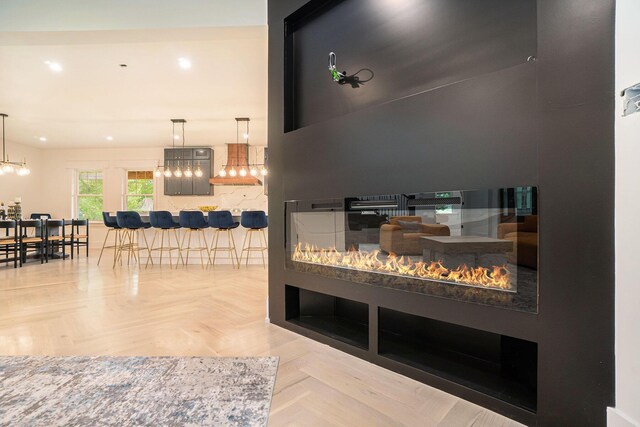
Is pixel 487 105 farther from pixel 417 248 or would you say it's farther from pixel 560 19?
pixel 417 248

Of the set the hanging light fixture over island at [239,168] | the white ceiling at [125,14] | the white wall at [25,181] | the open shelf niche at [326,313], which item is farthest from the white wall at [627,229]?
the white wall at [25,181]

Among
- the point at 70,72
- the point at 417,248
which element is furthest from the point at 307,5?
the point at 70,72

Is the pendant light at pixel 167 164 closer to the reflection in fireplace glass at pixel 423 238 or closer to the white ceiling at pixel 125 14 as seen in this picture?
the white ceiling at pixel 125 14

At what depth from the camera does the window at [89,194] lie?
28.2 feet

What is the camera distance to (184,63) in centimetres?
379

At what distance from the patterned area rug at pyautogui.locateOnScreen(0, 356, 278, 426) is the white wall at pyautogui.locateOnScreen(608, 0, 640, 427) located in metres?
1.28

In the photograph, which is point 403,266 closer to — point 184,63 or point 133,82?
point 184,63

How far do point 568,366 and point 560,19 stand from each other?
1.33 metres

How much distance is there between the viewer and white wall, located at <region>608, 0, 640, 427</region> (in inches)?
36.8

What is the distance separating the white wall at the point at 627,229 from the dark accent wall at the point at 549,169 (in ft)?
0.12

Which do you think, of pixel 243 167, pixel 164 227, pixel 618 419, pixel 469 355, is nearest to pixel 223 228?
pixel 164 227

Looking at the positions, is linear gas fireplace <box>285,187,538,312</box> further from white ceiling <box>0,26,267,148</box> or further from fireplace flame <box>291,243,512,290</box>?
white ceiling <box>0,26,267,148</box>

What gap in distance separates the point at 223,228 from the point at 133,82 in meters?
2.51

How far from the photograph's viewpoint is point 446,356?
5.47 feet
